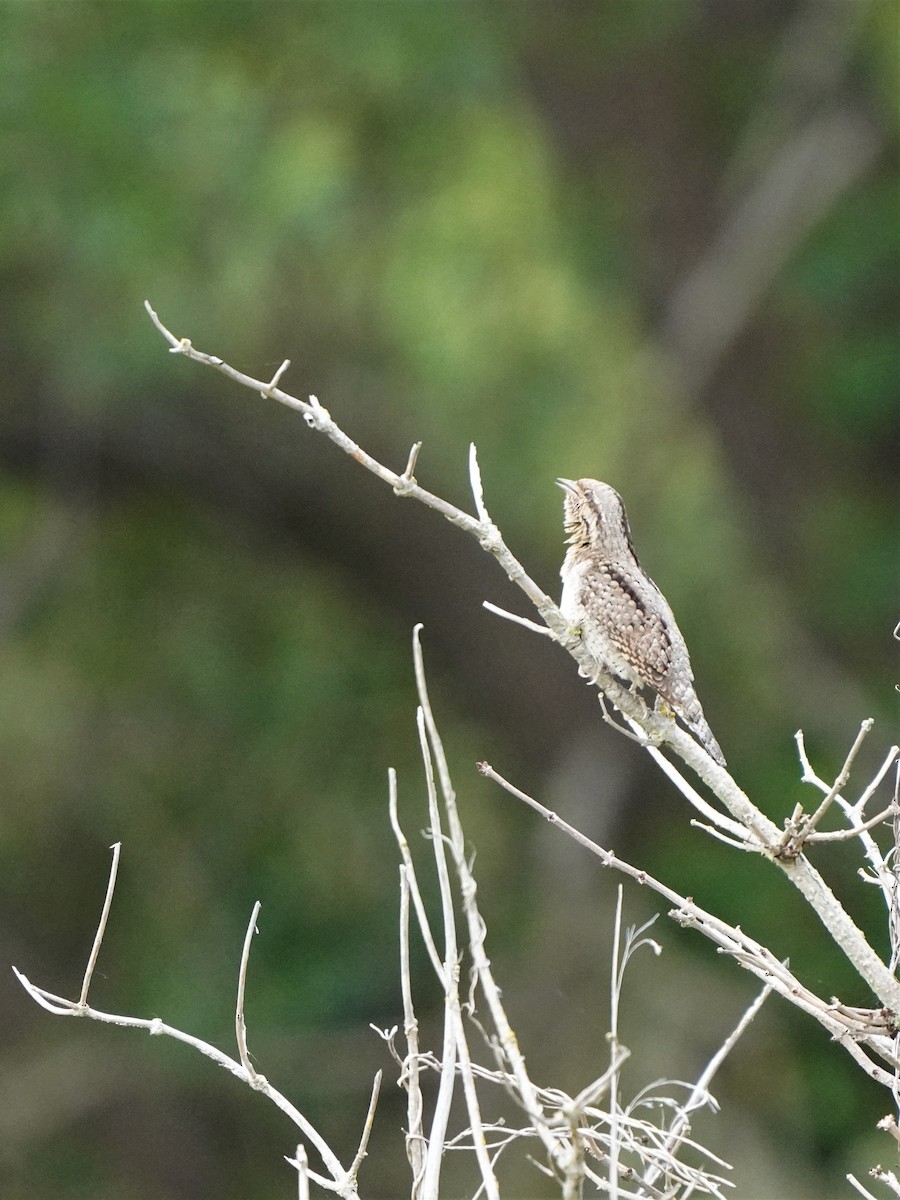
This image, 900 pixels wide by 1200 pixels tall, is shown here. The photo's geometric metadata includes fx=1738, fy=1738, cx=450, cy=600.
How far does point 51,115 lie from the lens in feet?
29.2

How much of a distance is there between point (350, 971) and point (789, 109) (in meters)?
6.78

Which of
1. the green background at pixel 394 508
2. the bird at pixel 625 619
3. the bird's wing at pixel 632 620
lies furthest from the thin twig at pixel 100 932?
the green background at pixel 394 508

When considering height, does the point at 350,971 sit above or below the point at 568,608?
below

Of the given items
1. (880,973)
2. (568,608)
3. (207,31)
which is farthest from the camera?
(207,31)

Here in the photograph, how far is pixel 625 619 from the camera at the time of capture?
393 cm

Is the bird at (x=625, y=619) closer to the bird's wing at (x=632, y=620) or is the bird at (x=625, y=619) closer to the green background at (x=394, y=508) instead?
the bird's wing at (x=632, y=620)

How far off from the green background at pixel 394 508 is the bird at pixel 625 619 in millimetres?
5198

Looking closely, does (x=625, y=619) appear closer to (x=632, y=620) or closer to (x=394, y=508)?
(x=632, y=620)

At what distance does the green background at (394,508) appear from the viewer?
9461 mm

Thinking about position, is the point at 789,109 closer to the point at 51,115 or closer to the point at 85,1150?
the point at 51,115

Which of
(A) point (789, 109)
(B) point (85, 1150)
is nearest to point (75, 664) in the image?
(B) point (85, 1150)

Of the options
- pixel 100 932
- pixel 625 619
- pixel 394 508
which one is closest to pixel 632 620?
pixel 625 619

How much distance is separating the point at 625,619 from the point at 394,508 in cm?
659

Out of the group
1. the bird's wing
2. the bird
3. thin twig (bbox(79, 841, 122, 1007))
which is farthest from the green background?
thin twig (bbox(79, 841, 122, 1007))
